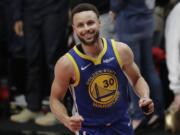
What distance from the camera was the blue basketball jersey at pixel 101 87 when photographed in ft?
12.6

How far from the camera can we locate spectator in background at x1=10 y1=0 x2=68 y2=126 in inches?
219

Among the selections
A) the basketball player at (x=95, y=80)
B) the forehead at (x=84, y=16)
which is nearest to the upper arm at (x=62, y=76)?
the basketball player at (x=95, y=80)

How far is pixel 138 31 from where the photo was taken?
16.8 feet

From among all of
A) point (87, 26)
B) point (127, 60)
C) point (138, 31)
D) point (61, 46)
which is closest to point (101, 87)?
point (127, 60)

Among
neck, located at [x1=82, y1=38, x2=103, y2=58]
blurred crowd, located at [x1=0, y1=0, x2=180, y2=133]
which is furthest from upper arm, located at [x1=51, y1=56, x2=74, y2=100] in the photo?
blurred crowd, located at [x1=0, y1=0, x2=180, y2=133]

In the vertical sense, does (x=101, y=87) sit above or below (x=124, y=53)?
below

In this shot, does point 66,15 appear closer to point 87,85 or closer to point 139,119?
point 139,119

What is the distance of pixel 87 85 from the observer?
151 inches

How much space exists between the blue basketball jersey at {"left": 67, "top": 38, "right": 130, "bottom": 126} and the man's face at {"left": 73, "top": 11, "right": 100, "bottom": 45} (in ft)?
0.45

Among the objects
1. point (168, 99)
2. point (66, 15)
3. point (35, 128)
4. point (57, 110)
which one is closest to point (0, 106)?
point (35, 128)

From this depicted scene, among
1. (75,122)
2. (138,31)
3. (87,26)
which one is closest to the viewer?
(75,122)

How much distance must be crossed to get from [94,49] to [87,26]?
17 cm

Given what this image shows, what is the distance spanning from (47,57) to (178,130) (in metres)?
1.32

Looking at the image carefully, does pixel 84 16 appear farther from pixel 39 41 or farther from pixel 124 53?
pixel 39 41
